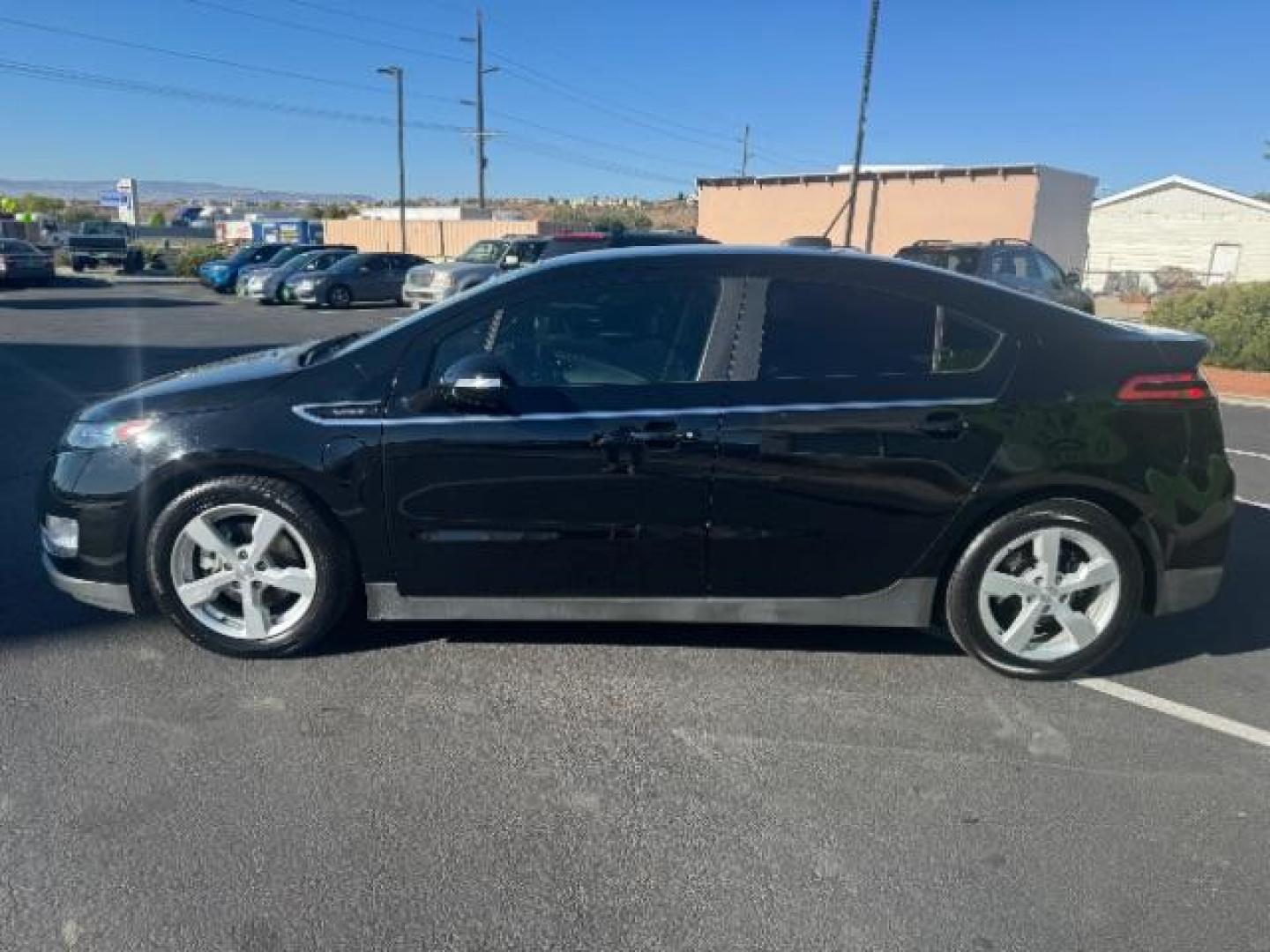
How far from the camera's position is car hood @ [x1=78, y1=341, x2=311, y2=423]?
3508 mm

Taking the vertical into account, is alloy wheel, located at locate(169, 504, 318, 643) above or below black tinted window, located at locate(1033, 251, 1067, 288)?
below

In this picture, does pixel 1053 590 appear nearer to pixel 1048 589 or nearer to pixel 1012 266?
pixel 1048 589

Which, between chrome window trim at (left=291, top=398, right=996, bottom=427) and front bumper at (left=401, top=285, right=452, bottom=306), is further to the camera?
front bumper at (left=401, top=285, right=452, bottom=306)

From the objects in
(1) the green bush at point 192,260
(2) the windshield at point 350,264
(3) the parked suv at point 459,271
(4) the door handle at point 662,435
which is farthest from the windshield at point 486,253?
(1) the green bush at point 192,260

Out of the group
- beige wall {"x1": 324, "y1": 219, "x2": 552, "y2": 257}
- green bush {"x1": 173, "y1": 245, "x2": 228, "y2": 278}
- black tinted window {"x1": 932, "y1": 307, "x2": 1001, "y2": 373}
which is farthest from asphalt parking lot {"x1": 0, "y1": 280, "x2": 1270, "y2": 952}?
beige wall {"x1": 324, "y1": 219, "x2": 552, "y2": 257}

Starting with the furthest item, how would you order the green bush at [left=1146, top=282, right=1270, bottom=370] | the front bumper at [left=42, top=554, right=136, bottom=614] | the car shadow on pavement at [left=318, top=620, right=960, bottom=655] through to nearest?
the green bush at [left=1146, top=282, right=1270, bottom=370] < the car shadow on pavement at [left=318, top=620, right=960, bottom=655] < the front bumper at [left=42, top=554, right=136, bottom=614]

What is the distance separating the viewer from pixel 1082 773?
300 centimetres

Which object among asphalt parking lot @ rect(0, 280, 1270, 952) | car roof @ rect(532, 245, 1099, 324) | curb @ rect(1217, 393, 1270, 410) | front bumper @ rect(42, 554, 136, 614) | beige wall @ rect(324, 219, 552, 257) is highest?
beige wall @ rect(324, 219, 552, 257)

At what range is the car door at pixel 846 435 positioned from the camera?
3398 millimetres

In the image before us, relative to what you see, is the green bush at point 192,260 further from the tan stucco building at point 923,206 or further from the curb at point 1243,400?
the curb at point 1243,400

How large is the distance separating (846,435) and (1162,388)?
1.25 metres

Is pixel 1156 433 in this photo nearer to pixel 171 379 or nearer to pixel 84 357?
pixel 171 379

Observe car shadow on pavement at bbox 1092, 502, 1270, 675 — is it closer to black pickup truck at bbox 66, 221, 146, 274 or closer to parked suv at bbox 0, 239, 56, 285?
parked suv at bbox 0, 239, 56, 285

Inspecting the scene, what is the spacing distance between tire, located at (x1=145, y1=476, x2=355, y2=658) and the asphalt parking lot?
5.6 inches
